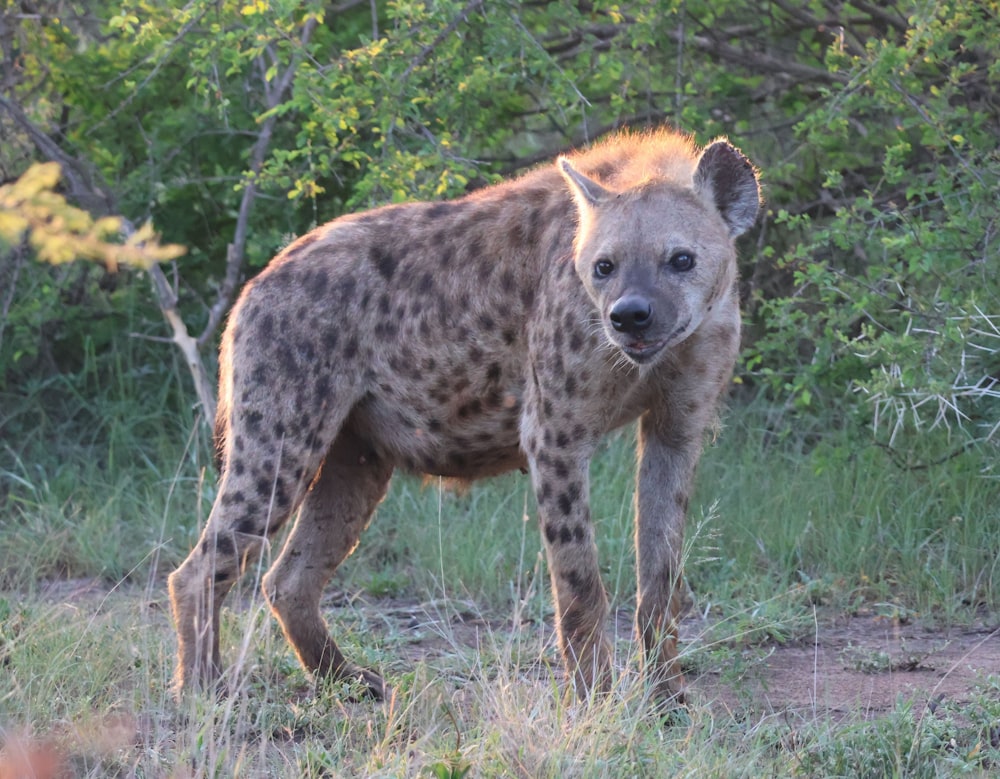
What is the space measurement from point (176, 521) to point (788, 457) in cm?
227

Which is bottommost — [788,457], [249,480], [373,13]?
[788,457]

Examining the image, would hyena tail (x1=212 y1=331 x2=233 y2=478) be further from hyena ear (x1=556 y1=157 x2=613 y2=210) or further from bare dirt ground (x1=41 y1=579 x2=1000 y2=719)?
hyena ear (x1=556 y1=157 x2=613 y2=210)

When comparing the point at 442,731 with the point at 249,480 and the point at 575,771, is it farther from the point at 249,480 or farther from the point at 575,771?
the point at 249,480

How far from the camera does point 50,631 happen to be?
3.71m

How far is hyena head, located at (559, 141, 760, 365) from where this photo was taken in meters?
3.09

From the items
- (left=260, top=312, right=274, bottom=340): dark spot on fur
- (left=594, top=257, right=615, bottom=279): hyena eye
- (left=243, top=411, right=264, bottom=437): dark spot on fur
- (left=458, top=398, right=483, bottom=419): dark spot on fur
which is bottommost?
(left=243, top=411, right=264, bottom=437): dark spot on fur

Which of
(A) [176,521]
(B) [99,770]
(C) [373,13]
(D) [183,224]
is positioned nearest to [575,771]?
(B) [99,770]

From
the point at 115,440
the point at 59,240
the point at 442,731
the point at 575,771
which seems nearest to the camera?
the point at 59,240

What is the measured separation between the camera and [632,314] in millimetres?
3033

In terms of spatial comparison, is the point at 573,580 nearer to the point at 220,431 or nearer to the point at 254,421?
the point at 254,421

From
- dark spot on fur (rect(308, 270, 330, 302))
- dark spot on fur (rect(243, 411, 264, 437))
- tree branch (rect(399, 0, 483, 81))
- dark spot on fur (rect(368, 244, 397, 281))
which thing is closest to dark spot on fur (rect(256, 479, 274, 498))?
dark spot on fur (rect(243, 411, 264, 437))

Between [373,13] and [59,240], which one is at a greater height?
[373,13]

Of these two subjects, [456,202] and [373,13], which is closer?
[456,202]

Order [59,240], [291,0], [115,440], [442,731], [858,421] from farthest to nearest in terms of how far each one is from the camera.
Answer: [115,440] → [858,421] → [291,0] → [442,731] → [59,240]
